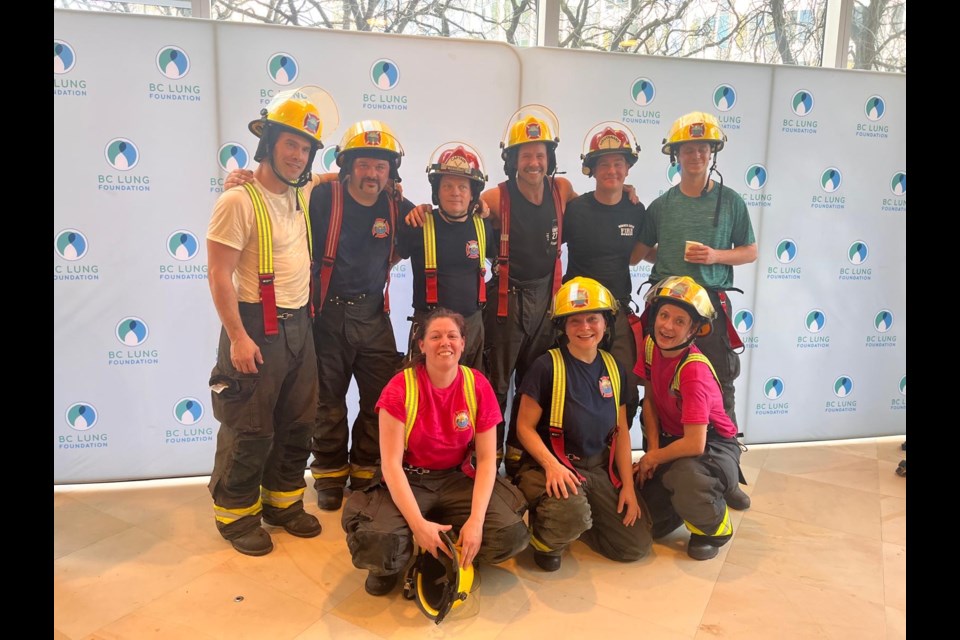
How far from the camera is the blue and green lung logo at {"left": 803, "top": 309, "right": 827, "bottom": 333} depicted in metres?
4.68

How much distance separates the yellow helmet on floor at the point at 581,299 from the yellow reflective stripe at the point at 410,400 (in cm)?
82

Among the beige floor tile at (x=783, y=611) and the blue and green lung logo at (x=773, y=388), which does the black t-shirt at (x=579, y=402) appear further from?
the blue and green lung logo at (x=773, y=388)

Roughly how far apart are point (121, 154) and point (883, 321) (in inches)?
220

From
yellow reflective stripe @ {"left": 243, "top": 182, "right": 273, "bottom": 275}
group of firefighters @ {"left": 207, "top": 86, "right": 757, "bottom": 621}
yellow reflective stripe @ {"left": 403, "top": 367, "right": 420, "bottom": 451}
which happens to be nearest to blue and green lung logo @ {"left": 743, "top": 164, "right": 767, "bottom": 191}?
group of firefighters @ {"left": 207, "top": 86, "right": 757, "bottom": 621}

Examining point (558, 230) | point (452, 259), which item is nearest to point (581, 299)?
point (558, 230)

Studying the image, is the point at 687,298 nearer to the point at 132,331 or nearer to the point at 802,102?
the point at 802,102

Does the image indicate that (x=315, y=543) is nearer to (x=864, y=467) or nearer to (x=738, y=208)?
(x=738, y=208)

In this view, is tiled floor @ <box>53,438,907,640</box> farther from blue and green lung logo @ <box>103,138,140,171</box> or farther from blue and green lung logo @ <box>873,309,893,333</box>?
blue and green lung logo @ <box>103,138,140,171</box>

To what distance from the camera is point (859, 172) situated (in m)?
4.57

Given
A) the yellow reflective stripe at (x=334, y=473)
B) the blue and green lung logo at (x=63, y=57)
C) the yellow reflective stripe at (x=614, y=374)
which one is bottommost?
the yellow reflective stripe at (x=334, y=473)

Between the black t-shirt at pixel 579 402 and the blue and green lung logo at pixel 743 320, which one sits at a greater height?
the blue and green lung logo at pixel 743 320

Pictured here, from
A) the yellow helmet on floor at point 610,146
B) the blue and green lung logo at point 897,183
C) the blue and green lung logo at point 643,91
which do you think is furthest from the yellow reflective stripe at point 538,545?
the blue and green lung logo at point 897,183

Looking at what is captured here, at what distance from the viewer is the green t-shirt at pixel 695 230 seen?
11.8ft

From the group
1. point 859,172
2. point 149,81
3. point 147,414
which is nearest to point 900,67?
point 859,172
